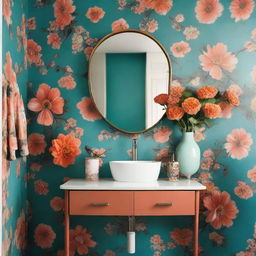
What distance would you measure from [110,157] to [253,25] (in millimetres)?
1436

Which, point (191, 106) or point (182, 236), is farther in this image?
point (182, 236)

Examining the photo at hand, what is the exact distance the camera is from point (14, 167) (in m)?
2.83

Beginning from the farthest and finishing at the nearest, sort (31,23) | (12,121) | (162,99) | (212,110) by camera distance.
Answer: (31,23), (162,99), (212,110), (12,121)

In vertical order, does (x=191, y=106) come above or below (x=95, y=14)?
below

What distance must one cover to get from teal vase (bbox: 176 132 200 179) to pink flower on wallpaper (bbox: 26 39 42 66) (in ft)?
4.01

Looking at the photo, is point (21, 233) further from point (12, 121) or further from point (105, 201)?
point (12, 121)

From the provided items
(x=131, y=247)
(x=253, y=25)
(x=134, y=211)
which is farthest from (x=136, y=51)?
(x=131, y=247)

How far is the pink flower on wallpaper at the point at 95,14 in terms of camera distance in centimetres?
314

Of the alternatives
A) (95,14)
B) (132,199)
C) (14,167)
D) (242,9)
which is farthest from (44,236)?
(242,9)

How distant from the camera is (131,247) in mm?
2920

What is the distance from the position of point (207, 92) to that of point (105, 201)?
1039mm

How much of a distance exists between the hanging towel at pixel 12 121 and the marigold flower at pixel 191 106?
1.10 meters

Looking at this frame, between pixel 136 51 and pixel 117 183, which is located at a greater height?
pixel 136 51

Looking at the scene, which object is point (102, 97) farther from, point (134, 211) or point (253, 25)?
point (253, 25)
